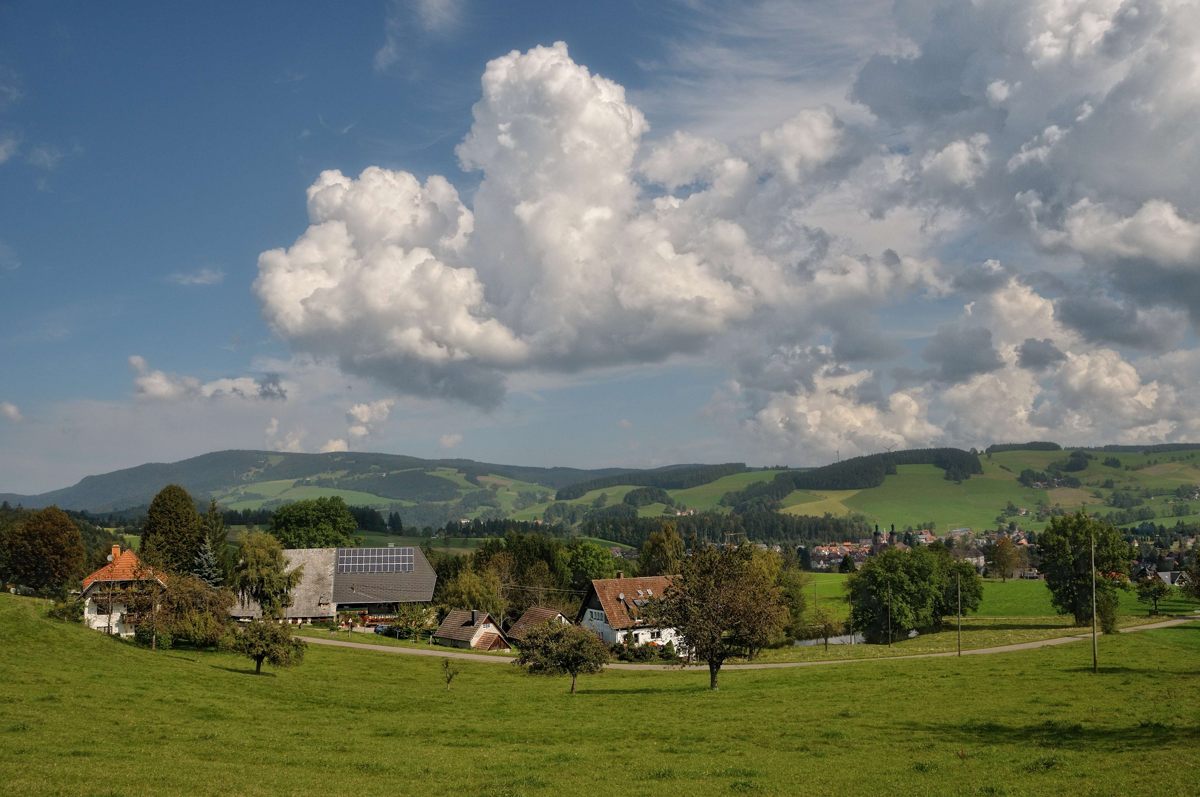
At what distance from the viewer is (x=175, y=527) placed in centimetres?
9756

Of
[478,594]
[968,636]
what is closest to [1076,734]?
[968,636]

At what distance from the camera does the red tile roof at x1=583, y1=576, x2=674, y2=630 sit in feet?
327

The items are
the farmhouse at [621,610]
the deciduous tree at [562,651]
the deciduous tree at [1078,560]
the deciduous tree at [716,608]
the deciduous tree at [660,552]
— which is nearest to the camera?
the deciduous tree at [562,651]

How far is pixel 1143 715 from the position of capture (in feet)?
119

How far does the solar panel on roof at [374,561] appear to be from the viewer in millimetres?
117188

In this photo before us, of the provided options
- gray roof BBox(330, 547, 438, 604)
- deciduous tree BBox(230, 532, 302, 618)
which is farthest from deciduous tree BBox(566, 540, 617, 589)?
deciduous tree BBox(230, 532, 302, 618)

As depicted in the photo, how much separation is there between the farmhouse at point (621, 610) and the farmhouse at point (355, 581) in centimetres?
2625

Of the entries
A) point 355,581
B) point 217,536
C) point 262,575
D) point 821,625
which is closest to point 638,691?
point 262,575

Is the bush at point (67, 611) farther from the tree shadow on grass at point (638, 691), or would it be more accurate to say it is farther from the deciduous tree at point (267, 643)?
the tree shadow on grass at point (638, 691)

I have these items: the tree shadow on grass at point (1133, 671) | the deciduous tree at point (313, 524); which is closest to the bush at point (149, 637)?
the tree shadow on grass at point (1133, 671)

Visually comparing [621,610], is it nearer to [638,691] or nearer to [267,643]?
[638,691]

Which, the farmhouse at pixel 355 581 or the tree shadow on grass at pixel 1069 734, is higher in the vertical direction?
the tree shadow on grass at pixel 1069 734

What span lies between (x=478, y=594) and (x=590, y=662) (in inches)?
2151

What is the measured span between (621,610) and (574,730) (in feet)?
215
